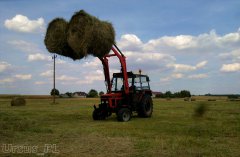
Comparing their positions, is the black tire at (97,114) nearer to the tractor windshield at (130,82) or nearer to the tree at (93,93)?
the tractor windshield at (130,82)

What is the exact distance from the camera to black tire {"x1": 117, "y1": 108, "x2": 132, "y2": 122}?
15906mm

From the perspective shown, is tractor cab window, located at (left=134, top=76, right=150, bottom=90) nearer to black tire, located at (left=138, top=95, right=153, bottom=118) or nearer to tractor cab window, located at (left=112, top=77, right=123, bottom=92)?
black tire, located at (left=138, top=95, right=153, bottom=118)

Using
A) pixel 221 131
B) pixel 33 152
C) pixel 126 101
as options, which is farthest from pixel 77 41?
pixel 33 152

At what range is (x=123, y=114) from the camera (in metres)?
16.1

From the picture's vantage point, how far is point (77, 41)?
14312 millimetres

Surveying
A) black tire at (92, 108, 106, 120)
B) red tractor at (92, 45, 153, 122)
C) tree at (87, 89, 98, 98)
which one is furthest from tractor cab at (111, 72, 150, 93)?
tree at (87, 89, 98, 98)

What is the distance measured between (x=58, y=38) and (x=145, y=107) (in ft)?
18.1

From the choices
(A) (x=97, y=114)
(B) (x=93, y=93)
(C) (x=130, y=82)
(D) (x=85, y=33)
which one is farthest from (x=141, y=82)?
(B) (x=93, y=93)

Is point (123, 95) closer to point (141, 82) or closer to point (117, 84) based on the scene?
point (117, 84)

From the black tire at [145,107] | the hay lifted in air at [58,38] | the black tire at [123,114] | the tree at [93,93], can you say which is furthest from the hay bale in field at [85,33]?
the tree at [93,93]

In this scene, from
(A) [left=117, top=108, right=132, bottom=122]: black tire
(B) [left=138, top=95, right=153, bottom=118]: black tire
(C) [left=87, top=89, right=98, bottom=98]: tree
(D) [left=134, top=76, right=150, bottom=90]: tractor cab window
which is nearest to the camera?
(A) [left=117, top=108, right=132, bottom=122]: black tire

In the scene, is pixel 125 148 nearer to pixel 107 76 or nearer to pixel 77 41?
pixel 77 41

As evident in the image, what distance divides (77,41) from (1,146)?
6.53 metres

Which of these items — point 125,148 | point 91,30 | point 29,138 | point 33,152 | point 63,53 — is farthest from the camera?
point 63,53
